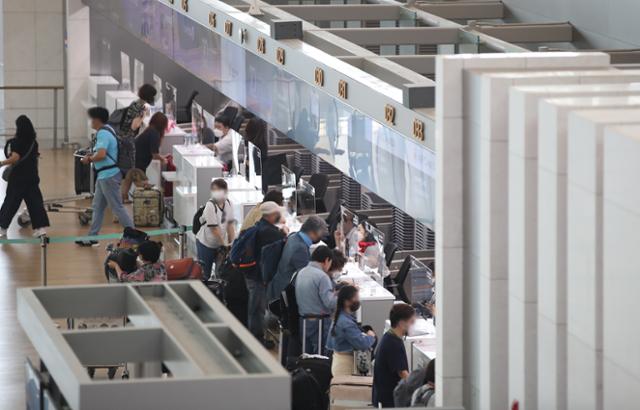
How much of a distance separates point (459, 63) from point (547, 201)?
1109mm

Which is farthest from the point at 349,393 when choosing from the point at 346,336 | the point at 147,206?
the point at 147,206

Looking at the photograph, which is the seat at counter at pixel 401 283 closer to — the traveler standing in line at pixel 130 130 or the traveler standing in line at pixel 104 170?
the traveler standing in line at pixel 104 170

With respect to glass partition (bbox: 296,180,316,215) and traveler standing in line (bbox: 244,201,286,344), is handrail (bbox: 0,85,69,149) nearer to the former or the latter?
glass partition (bbox: 296,180,316,215)

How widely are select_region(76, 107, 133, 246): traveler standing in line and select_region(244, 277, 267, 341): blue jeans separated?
359cm

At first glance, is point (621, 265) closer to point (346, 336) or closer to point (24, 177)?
point (346, 336)

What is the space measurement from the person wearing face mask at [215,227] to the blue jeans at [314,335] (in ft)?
8.71

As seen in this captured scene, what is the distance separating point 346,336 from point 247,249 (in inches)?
81.3

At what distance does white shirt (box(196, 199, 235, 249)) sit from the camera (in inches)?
518

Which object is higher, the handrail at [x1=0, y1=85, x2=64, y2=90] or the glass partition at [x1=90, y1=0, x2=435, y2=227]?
the glass partition at [x1=90, y1=0, x2=435, y2=227]

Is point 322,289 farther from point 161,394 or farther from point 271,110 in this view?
point 161,394

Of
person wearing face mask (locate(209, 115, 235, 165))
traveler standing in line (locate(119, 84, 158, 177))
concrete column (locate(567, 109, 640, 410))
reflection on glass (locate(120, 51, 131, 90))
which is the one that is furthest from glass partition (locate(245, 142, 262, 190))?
concrete column (locate(567, 109, 640, 410))

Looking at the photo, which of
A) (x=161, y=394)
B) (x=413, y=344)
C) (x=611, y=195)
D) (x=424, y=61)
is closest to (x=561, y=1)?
(x=424, y=61)

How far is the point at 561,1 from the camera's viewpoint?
1541cm

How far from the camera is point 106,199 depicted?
15562 millimetres
